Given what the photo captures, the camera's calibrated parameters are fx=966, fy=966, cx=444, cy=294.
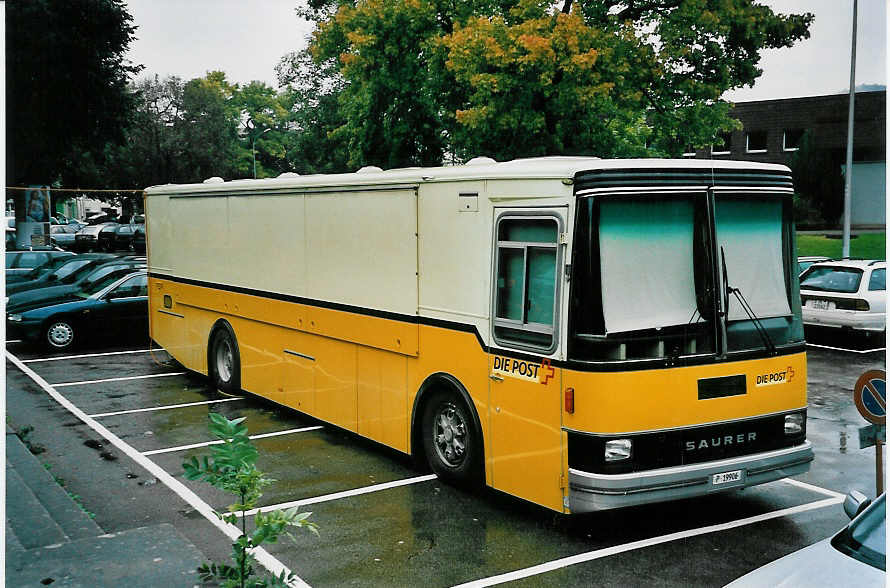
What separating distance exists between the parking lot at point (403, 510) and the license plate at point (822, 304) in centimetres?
579

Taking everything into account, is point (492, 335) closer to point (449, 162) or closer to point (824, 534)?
point (824, 534)

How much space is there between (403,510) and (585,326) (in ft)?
8.01

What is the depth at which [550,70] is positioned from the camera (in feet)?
63.9

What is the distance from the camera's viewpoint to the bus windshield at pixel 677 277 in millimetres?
7227

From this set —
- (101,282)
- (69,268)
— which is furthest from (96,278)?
(69,268)

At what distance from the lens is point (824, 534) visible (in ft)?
25.6

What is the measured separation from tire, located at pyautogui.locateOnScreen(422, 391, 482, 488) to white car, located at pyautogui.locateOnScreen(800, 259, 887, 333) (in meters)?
11.7

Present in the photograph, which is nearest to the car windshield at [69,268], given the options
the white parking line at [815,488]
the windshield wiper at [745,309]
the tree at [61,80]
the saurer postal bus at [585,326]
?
the tree at [61,80]

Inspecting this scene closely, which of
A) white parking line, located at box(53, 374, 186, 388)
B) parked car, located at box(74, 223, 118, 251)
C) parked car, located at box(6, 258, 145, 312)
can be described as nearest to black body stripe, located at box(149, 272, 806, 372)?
white parking line, located at box(53, 374, 186, 388)

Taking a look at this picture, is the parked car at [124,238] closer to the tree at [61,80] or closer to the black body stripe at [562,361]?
the tree at [61,80]

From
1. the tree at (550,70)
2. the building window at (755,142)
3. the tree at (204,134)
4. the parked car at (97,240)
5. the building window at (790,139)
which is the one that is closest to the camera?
the tree at (550,70)

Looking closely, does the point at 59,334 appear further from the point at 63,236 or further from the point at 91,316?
the point at 63,236

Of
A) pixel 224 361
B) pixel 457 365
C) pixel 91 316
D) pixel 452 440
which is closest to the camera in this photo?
pixel 457 365

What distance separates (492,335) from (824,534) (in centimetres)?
312
